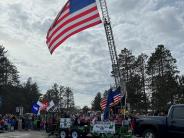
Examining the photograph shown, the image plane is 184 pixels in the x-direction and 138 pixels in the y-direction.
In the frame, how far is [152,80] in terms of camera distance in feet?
291

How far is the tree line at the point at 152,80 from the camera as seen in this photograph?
258 feet

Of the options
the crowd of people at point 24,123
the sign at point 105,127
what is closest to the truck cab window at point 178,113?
the sign at point 105,127

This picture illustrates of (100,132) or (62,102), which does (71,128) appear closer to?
(100,132)

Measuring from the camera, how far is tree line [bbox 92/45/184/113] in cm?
7869

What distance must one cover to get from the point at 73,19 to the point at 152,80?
236ft

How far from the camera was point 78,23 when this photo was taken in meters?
18.0

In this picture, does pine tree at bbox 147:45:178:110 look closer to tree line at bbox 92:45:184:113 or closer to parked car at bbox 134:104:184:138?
tree line at bbox 92:45:184:113

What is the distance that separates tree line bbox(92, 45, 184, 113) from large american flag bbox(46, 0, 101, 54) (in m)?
59.4

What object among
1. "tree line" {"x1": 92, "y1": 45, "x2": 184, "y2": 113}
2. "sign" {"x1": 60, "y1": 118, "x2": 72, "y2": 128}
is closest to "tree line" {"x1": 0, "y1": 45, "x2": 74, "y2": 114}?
"tree line" {"x1": 92, "y1": 45, "x2": 184, "y2": 113}

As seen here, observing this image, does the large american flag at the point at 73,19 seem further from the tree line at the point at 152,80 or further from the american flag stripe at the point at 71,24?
the tree line at the point at 152,80

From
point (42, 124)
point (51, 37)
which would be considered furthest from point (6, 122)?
point (51, 37)

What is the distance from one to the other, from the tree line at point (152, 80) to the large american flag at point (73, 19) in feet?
195

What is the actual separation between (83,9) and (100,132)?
8.38m

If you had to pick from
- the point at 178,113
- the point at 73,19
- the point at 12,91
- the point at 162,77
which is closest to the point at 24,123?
the point at 178,113
